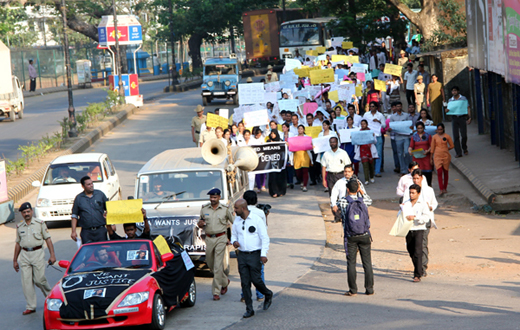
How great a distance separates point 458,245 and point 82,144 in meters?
16.9

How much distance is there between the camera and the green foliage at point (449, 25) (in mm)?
27484

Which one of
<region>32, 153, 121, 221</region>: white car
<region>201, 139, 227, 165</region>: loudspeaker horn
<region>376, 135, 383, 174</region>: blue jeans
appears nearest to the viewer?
<region>201, 139, 227, 165</region>: loudspeaker horn

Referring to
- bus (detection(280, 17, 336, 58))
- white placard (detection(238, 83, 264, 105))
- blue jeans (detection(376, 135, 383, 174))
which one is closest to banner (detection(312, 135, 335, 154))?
blue jeans (detection(376, 135, 383, 174))

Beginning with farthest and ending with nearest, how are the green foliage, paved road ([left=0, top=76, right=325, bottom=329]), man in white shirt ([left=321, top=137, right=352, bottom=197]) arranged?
the green foliage
man in white shirt ([left=321, top=137, right=352, bottom=197])
paved road ([left=0, top=76, right=325, bottom=329])

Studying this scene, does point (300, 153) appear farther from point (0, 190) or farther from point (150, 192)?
point (0, 190)

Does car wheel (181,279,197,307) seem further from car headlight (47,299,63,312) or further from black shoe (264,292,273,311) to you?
car headlight (47,299,63,312)

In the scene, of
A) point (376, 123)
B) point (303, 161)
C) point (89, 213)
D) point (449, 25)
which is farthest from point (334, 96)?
point (89, 213)

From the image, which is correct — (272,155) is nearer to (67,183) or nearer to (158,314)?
(67,183)

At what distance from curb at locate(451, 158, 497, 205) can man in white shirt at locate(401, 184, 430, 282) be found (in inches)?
162

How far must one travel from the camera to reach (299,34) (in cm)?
4897

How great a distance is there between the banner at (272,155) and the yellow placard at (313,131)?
1160 millimetres

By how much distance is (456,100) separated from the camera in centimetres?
1722

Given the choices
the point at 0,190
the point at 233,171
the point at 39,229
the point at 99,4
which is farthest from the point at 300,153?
the point at 99,4

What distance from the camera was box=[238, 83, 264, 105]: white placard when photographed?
66.5 ft
